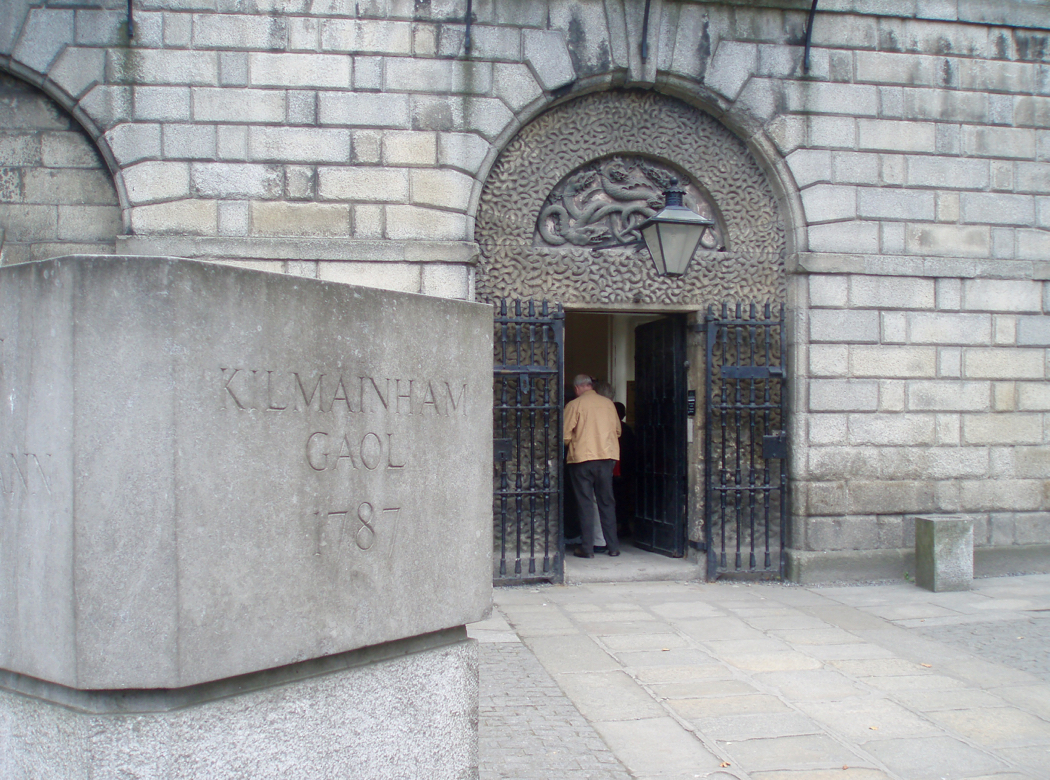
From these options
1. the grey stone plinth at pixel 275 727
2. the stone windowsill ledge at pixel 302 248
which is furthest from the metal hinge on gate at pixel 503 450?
the grey stone plinth at pixel 275 727

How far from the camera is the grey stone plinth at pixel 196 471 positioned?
6.39 ft

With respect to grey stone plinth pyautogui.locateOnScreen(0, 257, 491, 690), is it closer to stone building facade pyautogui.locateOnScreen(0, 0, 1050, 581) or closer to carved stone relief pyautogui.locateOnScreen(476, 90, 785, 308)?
stone building facade pyautogui.locateOnScreen(0, 0, 1050, 581)

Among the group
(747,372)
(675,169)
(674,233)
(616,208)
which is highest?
(675,169)

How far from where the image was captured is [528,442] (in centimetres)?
740

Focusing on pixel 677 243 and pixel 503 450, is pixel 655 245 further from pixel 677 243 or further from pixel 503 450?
pixel 503 450

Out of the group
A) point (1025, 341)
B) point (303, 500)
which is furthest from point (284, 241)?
point (1025, 341)

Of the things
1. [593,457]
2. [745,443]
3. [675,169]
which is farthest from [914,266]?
[593,457]

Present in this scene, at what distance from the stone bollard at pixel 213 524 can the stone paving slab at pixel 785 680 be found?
138cm

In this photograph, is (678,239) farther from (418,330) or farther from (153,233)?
(418,330)

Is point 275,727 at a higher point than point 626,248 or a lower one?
lower

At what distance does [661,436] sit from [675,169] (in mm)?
2365

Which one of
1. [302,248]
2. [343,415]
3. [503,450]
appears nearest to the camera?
[343,415]

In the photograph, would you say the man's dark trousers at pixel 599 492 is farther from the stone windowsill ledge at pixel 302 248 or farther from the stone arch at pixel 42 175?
the stone arch at pixel 42 175

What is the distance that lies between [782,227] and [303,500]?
6.32 metres
